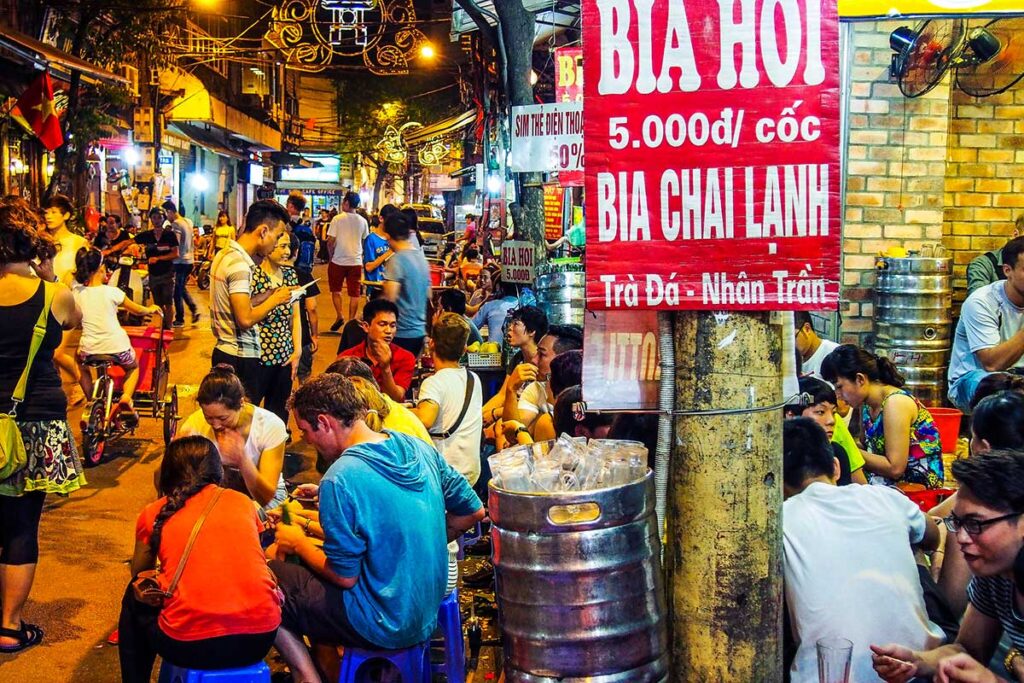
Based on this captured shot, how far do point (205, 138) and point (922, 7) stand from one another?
37381 mm

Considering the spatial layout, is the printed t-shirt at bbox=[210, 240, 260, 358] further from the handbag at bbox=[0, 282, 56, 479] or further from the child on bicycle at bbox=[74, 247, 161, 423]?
the child on bicycle at bbox=[74, 247, 161, 423]

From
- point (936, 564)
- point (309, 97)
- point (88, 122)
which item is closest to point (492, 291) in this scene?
point (936, 564)

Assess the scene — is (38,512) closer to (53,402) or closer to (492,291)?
(53,402)

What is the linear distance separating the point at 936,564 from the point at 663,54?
2930 mm

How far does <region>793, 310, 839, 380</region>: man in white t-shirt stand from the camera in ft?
24.2

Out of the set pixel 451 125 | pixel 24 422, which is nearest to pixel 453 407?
pixel 24 422

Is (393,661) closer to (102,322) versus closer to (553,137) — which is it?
(553,137)

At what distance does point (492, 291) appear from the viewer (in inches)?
497

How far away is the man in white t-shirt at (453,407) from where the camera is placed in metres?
6.73

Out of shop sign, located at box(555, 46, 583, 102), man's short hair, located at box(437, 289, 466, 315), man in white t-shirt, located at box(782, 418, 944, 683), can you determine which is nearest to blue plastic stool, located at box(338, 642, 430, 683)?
man in white t-shirt, located at box(782, 418, 944, 683)

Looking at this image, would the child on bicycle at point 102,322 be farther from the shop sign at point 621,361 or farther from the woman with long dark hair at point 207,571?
the shop sign at point 621,361

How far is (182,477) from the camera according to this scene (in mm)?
4609

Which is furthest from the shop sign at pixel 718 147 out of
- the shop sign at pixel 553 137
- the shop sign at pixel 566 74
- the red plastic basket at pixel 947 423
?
the shop sign at pixel 566 74

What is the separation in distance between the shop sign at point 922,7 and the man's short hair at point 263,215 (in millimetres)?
4146
